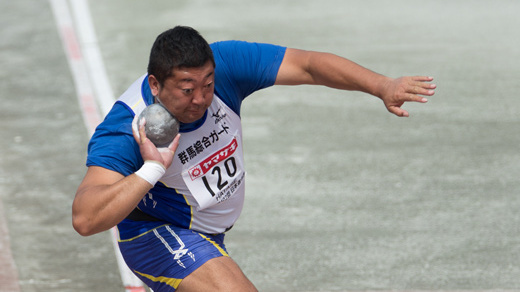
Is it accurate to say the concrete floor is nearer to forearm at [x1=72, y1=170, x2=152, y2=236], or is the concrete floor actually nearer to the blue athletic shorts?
the blue athletic shorts

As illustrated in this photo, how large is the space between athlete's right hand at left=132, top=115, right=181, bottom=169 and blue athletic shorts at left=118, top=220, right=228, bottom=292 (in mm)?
768

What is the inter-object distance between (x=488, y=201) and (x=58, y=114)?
5192 millimetres

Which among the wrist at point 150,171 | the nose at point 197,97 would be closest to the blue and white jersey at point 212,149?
the nose at point 197,97

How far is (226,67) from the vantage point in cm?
522

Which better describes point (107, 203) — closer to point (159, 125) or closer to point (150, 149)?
point (150, 149)

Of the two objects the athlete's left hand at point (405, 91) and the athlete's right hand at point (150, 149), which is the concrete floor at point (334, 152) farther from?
the athlete's right hand at point (150, 149)

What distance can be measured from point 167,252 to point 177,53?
1227 millimetres

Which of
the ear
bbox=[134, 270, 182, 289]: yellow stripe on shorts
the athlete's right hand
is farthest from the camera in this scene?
bbox=[134, 270, 182, 289]: yellow stripe on shorts

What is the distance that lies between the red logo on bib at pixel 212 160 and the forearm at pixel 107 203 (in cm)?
80

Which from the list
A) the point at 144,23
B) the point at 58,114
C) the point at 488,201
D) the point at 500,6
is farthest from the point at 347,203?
the point at 500,6

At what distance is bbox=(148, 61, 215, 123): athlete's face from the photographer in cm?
455

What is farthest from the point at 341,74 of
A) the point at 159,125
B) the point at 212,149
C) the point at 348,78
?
the point at 159,125

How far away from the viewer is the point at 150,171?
4.29 meters

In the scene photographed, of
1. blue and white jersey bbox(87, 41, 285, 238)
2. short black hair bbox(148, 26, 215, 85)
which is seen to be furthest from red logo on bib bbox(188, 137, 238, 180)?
short black hair bbox(148, 26, 215, 85)
